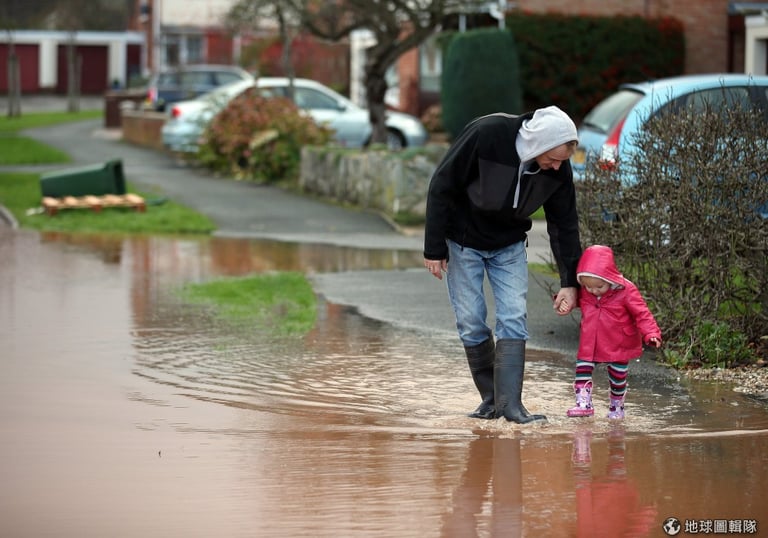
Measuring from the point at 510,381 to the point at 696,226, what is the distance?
196cm

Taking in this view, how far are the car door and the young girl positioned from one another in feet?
58.1

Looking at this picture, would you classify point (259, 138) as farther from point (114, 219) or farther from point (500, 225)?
point (500, 225)

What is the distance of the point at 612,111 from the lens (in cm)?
1355

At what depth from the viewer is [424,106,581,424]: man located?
637 centimetres

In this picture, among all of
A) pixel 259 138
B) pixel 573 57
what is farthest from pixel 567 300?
pixel 573 57

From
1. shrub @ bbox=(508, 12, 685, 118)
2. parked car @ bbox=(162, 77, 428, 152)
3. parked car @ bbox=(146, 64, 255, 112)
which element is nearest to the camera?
parked car @ bbox=(162, 77, 428, 152)

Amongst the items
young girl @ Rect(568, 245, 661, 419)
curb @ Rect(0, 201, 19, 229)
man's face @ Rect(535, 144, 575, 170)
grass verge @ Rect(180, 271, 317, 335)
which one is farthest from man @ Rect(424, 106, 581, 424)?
curb @ Rect(0, 201, 19, 229)

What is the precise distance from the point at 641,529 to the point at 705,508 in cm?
38

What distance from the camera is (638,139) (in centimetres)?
824

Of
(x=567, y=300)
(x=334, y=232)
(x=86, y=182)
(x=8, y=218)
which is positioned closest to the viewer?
(x=567, y=300)

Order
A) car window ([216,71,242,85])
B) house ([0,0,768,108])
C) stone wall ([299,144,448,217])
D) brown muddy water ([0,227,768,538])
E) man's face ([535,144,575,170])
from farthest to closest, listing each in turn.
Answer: car window ([216,71,242,85])
house ([0,0,768,108])
stone wall ([299,144,448,217])
man's face ([535,144,575,170])
brown muddy water ([0,227,768,538])

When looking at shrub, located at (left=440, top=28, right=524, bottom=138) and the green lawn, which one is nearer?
the green lawn

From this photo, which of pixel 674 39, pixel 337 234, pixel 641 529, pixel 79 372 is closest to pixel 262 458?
pixel 641 529

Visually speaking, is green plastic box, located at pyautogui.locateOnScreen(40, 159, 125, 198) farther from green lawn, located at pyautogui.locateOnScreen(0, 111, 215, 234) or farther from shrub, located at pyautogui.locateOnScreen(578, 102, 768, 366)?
shrub, located at pyautogui.locateOnScreen(578, 102, 768, 366)
